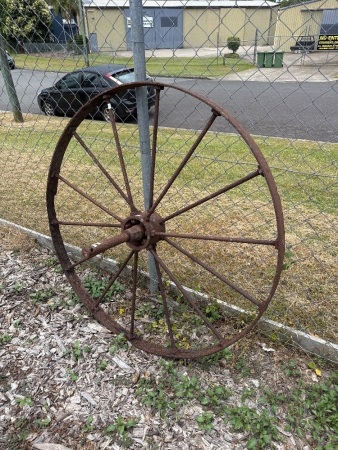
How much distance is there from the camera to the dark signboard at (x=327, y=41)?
1633 mm

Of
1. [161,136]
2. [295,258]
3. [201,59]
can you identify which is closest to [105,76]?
[161,136]

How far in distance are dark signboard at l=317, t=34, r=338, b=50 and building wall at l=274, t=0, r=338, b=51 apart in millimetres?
38

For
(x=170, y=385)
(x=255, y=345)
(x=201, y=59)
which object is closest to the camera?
(x=170, y=385)

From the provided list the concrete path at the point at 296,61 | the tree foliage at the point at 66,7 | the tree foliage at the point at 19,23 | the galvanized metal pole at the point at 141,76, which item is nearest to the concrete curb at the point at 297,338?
the galvanized metal pole at the point at 141,76

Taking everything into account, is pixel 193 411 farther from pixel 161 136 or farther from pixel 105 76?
pixel 105 76

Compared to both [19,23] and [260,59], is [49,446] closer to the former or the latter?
[260,59]

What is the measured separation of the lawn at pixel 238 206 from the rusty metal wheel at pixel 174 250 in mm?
20

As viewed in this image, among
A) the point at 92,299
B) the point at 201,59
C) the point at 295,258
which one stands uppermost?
the point at 201,59

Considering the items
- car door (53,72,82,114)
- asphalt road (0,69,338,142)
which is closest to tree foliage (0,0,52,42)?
asphalt road (0,69,338,142)

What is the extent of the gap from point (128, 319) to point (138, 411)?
0.63 m

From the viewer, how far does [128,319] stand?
7.70 ft

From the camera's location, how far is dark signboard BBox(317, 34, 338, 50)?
1633 millimetres

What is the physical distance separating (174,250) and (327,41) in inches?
69.5

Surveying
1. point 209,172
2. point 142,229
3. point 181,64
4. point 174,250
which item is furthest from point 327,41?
point 209,172
